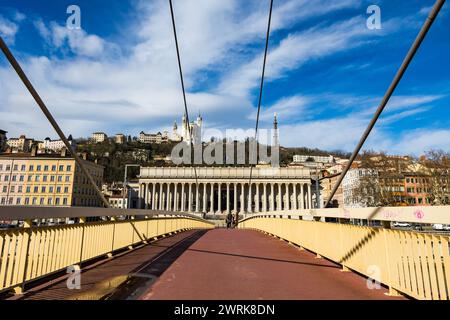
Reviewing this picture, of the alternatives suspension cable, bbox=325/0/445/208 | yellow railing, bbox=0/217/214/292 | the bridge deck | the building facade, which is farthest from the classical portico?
suspension cable, bbox=325/0/445/208

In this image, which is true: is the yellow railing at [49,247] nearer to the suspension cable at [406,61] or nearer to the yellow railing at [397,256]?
the yellow railing at [397,256]

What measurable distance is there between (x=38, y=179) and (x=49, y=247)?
82338 mm

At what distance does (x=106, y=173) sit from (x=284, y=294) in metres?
145

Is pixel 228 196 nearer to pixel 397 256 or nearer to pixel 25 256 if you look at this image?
pixel 25 256

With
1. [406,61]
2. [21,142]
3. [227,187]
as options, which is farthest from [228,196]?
[21,142]

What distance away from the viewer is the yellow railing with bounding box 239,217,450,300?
389 centimetres

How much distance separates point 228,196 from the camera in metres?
102

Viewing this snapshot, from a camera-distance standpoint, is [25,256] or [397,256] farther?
[25,256]

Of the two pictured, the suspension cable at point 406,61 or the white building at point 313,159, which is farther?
the white building at point 313,159

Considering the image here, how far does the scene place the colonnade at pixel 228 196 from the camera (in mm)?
103000

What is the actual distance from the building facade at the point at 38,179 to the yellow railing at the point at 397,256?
79.4 meters

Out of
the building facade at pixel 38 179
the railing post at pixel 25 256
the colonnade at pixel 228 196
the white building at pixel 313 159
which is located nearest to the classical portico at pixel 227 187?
the colonnade at pixel 228 196

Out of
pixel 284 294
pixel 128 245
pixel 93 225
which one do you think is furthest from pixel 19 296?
pixel 128 245

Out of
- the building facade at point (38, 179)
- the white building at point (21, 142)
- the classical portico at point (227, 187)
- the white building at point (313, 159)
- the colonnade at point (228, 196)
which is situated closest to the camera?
the building facade at point (38, 179)
